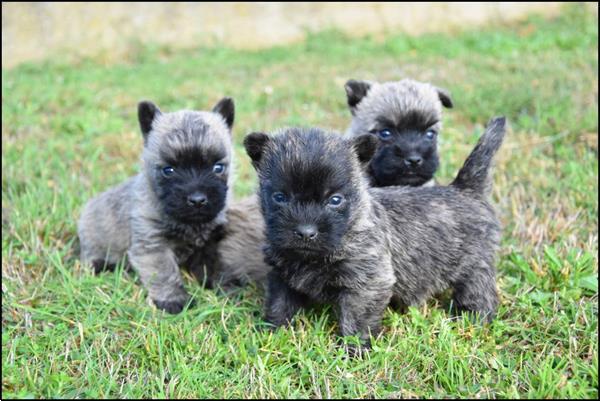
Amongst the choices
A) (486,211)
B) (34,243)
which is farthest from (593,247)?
(34,243)

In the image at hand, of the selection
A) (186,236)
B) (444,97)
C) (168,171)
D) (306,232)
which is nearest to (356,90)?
(444,97)

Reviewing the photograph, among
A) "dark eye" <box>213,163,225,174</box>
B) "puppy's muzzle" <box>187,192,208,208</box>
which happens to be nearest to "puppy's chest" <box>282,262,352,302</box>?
"puppy's muzzle" <box>187,192,208,208</box>

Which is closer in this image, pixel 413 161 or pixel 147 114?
pixel 413 161

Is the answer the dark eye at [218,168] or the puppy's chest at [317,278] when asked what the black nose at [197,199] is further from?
the puppy's chest at [317,278]

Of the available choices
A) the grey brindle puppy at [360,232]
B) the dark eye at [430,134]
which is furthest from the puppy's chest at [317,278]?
the dark eye at [430,134]

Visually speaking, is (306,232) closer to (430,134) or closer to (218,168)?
(218,168)

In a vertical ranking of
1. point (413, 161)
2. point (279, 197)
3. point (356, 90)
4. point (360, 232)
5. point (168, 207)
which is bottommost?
point (168, 207)
